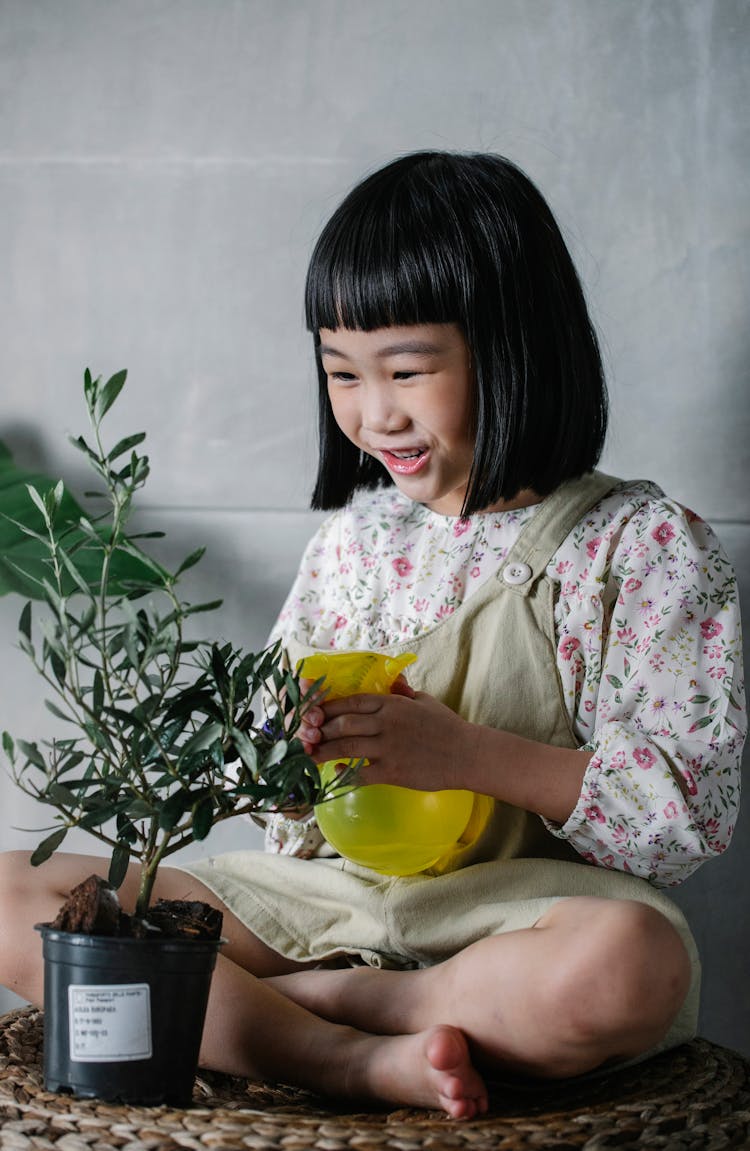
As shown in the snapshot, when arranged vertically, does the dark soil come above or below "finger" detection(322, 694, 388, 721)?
below

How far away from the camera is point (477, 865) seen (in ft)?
3.47

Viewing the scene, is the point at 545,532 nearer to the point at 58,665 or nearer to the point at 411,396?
the point at 411,396

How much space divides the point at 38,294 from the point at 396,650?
0.66 meters

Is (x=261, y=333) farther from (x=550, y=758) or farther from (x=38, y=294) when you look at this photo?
(x=550, y=758)

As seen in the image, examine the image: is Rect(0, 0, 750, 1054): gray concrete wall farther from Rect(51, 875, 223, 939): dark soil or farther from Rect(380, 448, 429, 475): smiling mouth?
Rect(51, 875, 223, 939): dark soil

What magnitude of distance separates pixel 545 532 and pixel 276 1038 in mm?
502

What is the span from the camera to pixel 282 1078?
3.06 feet

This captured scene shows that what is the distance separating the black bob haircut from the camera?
107 centimetres

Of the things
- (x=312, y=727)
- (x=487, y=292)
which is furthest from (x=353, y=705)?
(x=487, y=292)

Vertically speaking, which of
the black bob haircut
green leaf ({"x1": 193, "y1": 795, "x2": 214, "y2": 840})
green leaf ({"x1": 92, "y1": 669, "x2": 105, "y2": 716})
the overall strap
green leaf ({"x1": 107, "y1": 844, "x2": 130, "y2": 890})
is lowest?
green leaf ({"x1": 107, "y1": 844, "x2": 130, "y2": 890})

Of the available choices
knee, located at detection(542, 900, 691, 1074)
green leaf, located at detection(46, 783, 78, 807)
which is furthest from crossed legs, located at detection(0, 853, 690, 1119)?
green leaf, located at detection(46, 783, 78, 807)

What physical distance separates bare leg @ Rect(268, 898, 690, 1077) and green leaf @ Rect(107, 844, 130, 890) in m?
0.26

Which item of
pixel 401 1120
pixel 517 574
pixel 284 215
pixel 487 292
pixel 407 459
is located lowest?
pixel 401 1120

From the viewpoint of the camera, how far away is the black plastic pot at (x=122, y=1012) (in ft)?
2.53
